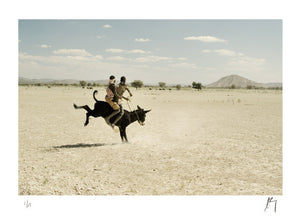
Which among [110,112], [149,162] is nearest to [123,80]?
[110,112]

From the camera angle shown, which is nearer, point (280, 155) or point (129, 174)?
point (129, 174)

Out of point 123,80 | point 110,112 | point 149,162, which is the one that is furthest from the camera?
point 110,112

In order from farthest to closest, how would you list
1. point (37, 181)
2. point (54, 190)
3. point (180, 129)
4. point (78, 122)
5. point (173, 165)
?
1. point (78, 122)
2. point (180, 129)
3. point (173, 165)
4. point (37, 181)
5. point (54, 190)

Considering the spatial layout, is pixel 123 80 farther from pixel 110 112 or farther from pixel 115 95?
pixel 110 112

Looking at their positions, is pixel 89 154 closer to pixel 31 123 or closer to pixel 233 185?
pixel 233 185

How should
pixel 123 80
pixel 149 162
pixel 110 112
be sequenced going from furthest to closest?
pixel 110 112
pixel 149 162
pixel 123 80

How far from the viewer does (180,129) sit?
13.9m

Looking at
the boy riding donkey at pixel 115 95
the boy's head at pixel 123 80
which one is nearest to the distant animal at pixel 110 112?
the boy riding donkey at pixel 115 95

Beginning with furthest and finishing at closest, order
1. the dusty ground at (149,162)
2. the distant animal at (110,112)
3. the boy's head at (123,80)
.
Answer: the distant animal at (110,112), the boy's head at (123,80), the dusty ground at (149,162)

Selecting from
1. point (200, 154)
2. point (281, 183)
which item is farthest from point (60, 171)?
point (281, 183)

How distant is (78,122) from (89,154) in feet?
22.8

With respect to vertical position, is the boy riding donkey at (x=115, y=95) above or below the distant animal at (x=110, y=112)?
above

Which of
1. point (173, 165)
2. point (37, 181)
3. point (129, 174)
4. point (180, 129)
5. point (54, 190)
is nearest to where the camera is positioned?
point (54, 190)

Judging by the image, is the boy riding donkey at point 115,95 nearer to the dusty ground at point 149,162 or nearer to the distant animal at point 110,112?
the distant animal at point 110,112
